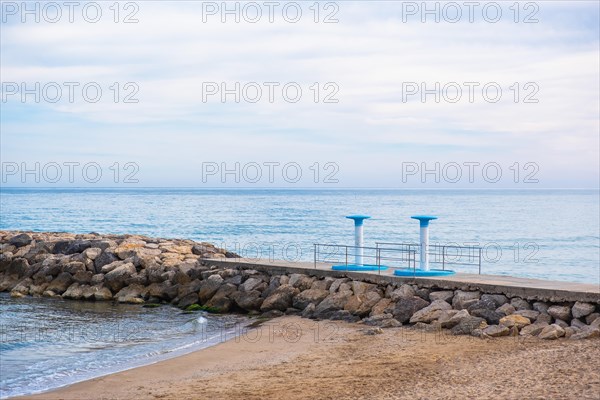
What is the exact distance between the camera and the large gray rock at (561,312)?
52.0 ft

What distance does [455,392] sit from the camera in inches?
438

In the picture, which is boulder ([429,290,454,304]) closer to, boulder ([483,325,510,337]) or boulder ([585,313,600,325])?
boulder ([483,325,510,337])

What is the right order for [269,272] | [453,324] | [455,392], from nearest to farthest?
[455,392], [453,324], [269,272]

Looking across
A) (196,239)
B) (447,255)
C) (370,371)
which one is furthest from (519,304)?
(196,239)

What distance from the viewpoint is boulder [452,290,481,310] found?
17.2m

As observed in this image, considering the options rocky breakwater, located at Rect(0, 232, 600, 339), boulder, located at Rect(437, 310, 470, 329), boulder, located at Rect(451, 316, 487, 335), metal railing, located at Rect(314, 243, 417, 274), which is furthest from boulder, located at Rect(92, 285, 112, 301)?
boulder, located at Rect(451, 316, 487, 335)

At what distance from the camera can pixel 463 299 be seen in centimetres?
1738

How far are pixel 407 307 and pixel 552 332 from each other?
11.7 feet

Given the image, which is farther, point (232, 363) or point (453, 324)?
point (453, 324)

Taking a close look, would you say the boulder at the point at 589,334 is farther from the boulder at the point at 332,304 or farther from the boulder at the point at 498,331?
the boulder at the point at 332,304

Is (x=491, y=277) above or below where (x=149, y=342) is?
above

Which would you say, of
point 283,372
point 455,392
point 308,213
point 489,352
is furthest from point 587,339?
point 308,213

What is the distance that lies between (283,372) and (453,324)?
176 inches

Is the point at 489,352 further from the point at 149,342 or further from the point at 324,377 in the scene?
the point at 149,342
